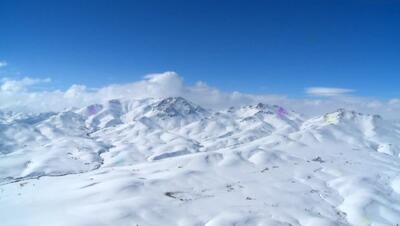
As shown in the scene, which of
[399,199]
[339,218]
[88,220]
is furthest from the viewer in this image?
[399,199]

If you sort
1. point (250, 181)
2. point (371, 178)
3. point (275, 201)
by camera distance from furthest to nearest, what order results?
1. point (371, 178)
2. point (250, 181)
3. point (275, 201)

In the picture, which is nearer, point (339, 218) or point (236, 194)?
point (339, 218)

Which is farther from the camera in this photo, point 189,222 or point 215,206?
point 215,206

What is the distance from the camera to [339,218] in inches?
4326

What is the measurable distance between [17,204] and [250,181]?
89.0 meters

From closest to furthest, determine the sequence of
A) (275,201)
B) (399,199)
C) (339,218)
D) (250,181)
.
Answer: (339,218) → (275,201) → (399,199) → (250,181)

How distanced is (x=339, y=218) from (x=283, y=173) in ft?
262

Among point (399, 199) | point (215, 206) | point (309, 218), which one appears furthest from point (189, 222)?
point (399, 199)

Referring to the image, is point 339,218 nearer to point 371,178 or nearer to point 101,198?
point 101,198

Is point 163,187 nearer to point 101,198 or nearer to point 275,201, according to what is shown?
point 101,198

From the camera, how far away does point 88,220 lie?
3359 inches

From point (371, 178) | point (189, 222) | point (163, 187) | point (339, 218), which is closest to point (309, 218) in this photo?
point (339, 218)

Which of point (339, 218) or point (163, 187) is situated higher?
point (163, 187)

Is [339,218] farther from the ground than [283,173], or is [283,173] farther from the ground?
[283,173]
